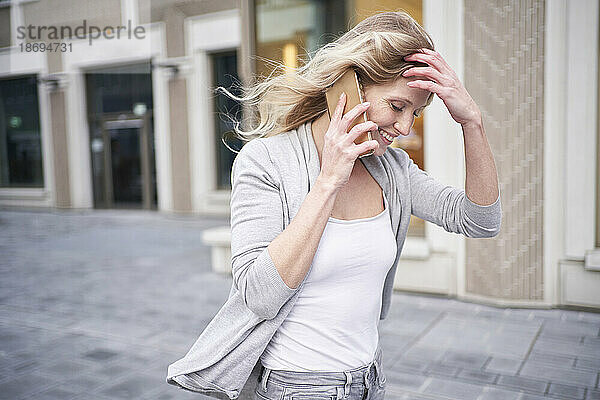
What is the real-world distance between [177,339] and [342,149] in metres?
3.74

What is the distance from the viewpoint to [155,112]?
45.5ft

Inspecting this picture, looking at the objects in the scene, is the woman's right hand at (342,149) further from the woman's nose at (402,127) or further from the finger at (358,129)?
the woman's nose at (402,127)

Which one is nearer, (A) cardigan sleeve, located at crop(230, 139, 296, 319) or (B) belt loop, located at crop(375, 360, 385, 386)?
(A) cardigan sleeve, located at crop(230, 139, 296, 319)

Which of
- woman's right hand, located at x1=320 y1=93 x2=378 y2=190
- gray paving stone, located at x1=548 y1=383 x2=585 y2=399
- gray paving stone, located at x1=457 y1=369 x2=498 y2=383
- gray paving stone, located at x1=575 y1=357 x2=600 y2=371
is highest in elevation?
woman's right hand, located at x1=320 y1=93 x2=378 y2=190

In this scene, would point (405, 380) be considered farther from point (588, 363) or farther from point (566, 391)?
point (588, 363)

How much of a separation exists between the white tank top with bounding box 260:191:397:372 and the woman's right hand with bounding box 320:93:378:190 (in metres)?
0.18

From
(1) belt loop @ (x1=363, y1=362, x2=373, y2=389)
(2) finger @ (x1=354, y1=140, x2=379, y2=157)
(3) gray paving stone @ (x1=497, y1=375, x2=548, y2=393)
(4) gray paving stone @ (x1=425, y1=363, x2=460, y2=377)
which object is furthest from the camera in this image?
(4) gray paving stone @ (x1=425, y1=363, x2=460, y2=377)

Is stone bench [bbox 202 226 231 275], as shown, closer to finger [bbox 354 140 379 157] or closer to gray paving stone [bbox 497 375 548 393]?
gray paving stone [bbox 497 375 548 393]

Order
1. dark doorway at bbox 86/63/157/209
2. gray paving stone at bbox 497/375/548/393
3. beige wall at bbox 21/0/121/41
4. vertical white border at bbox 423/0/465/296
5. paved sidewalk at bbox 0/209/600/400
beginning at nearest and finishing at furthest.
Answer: gray paving stone at bbox 497/375/548/393
paved sidewalk at bbox 0/209/600/400
vertical white border at bbox 423/0/465/296
beige wall at bbox 21/0/121/41
dark doorway at bbox 86/63/157/209

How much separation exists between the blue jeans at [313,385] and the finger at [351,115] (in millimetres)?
557

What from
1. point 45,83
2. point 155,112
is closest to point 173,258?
point 155,112

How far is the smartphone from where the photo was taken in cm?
112

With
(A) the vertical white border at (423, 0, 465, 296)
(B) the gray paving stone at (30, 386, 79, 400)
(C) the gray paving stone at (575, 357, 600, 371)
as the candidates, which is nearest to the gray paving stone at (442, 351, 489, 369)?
(C) the gray paving stone at (575, 357, 600, 371)

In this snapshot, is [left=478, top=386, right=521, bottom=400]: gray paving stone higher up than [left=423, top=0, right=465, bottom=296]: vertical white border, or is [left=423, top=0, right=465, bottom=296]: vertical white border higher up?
[left=423, top=0, right=465, bottom=296]: vertical white border
